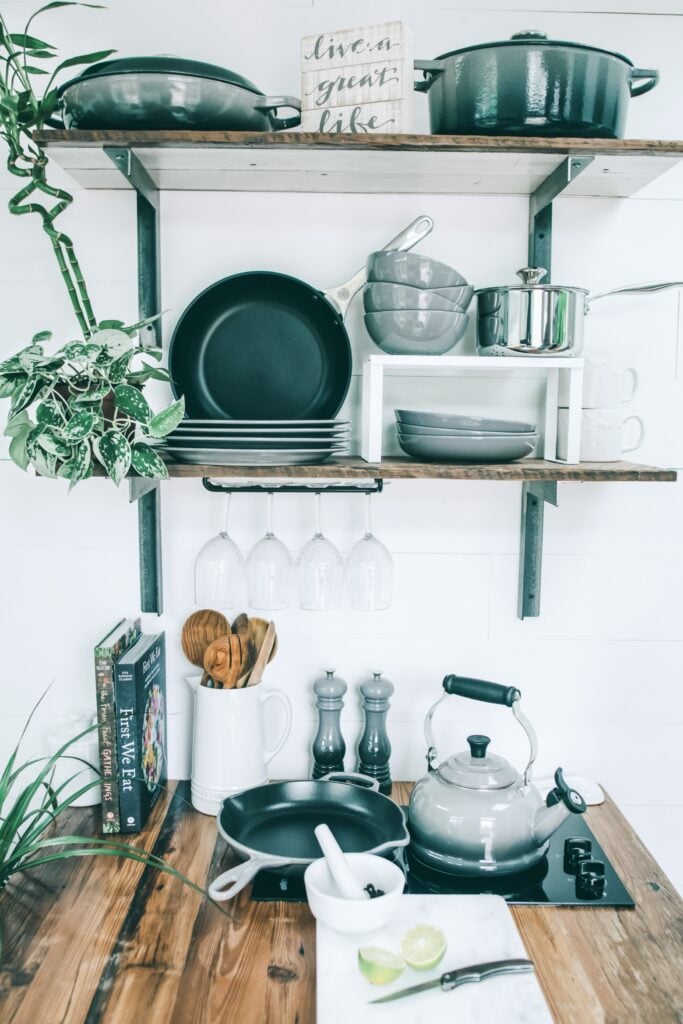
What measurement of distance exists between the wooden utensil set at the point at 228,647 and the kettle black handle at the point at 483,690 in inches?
13.1

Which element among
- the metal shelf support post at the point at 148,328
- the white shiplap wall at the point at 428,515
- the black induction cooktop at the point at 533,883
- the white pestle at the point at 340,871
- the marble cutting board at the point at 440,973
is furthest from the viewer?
the white shiplap wall at the point at 428,515

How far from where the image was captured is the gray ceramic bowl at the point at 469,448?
4.13 feet

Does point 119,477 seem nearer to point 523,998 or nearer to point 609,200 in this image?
point 523,998

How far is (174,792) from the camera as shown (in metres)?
1.56

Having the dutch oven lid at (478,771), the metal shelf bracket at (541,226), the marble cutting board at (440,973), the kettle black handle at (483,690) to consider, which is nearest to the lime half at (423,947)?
the marble cutting board at (440,973)

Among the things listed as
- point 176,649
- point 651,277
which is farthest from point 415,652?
point 651,277

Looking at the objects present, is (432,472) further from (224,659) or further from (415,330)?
(224,659)

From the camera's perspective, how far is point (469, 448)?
4.14ft

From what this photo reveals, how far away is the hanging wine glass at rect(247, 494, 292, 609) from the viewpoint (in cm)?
138

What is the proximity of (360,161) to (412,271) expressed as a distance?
0.19 m

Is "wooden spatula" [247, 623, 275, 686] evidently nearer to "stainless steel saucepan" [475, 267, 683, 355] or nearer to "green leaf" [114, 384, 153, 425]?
"green leaf" [114, 384, 153, 425]

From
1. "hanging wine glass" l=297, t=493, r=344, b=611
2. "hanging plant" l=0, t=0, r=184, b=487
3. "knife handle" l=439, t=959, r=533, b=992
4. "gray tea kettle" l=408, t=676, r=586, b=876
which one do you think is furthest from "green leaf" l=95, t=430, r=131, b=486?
"knife handle" l=439, t=959, r=533, b=992

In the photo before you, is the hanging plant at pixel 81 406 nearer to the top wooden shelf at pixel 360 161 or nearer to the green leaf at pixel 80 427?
the green leaf at pixel 80 427

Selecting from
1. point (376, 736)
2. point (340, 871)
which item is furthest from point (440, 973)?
point (376, 736)
